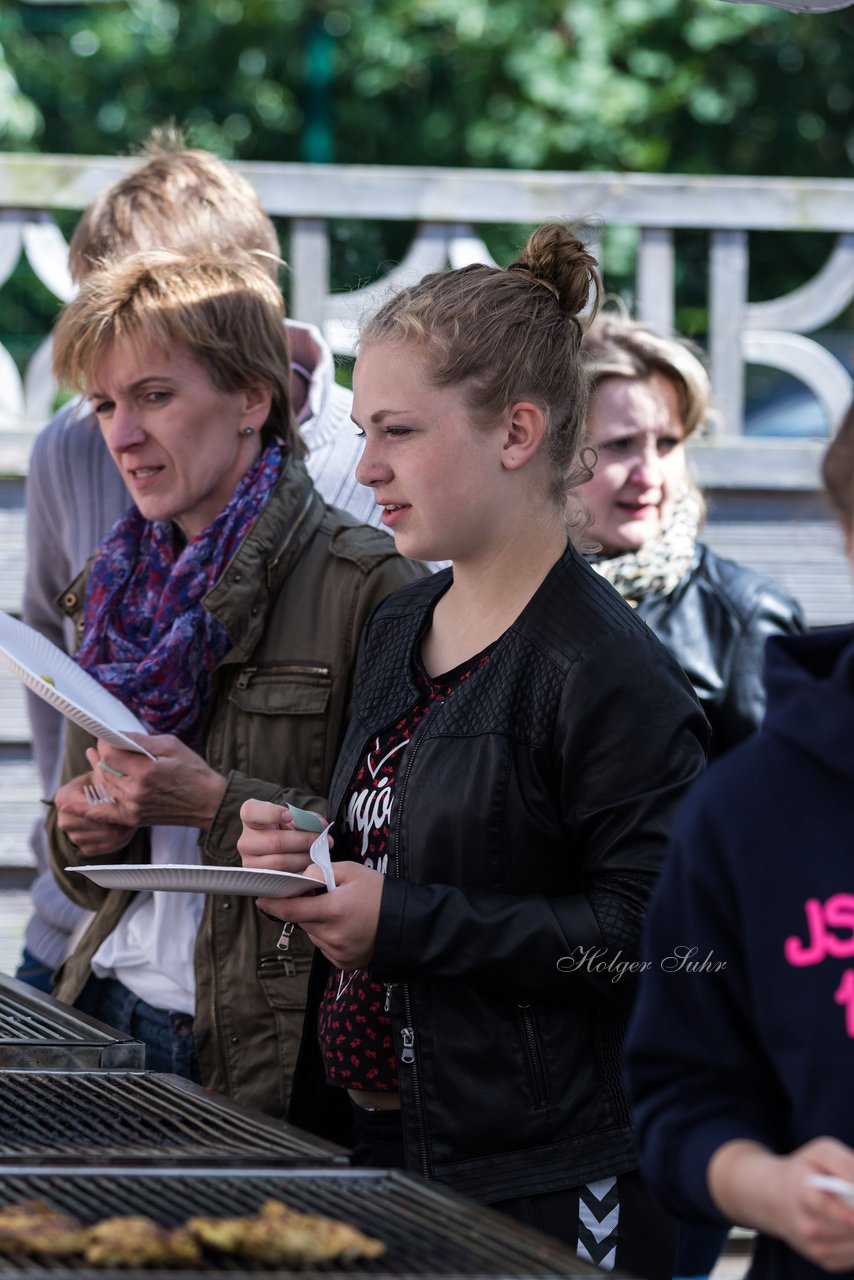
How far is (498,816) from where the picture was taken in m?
2.22

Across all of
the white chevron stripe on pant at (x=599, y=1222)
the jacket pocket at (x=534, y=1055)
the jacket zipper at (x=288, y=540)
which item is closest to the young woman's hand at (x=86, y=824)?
the jacket zipper at (x=288, y=540)

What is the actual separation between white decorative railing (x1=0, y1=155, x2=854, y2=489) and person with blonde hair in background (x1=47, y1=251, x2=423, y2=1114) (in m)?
1.75

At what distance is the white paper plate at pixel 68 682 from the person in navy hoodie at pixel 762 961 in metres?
1.06

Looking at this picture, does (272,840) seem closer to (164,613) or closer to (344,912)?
(344,912)

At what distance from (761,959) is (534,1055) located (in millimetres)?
600

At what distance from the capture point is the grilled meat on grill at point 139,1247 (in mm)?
1568

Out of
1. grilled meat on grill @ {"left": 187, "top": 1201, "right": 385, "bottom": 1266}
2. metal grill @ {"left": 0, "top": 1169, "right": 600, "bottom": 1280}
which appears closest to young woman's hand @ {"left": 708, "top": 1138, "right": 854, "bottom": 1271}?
metal grill @ {"left": 0, "top": 1169, "right": 600, "bottom": 1280}

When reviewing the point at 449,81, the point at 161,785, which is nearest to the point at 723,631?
the point at 161,785

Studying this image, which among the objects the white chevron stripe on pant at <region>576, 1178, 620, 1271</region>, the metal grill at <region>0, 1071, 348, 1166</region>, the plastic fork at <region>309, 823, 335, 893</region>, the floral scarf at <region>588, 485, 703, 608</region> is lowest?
the white chevron stripe on pant at <region>576, 1178, 620, 1271</region>

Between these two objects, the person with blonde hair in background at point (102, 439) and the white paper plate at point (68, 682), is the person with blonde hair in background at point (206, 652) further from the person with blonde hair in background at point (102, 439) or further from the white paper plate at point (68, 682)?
the person with blonde hair in background at point (102, 439)

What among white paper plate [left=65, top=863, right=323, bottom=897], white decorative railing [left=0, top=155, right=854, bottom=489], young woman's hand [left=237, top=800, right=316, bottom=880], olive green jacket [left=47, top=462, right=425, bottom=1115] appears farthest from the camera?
white decorative railing [left=0, top=155, right=854, bottom=489]

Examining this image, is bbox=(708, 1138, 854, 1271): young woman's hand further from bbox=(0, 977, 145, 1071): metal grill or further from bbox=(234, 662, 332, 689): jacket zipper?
bbox=(234, 662, 332, 689): jacket zipper

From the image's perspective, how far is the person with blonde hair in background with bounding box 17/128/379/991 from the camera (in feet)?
10.8

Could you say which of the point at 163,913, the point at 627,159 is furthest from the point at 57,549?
the point at 627,159
